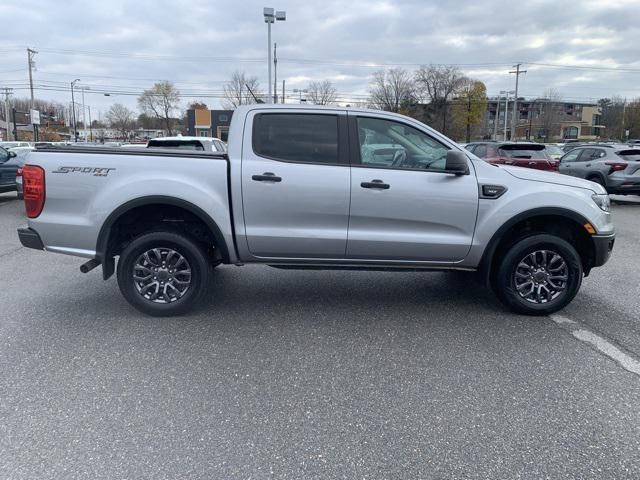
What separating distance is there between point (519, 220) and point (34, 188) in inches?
176

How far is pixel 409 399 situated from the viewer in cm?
334

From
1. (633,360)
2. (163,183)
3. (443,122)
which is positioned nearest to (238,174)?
(163,183)

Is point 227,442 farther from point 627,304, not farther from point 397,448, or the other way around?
point 627,304

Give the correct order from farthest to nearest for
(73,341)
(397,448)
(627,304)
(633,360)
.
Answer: (627,304)
(73,341)
(633,360)
(397,448)

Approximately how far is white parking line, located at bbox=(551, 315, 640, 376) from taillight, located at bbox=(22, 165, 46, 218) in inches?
195

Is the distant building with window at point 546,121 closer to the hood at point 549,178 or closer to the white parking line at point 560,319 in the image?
the hood at point 549,178

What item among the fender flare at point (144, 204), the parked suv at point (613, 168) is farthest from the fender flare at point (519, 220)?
the parked suv at point (613, 168)

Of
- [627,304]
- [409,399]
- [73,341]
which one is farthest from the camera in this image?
[627,304]

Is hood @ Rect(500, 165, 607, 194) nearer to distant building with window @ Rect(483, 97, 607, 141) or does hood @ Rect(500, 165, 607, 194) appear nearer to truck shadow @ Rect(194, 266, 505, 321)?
truck shadow @ Rect(194, 266, 505, 321)

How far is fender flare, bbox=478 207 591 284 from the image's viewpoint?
466 centimetres

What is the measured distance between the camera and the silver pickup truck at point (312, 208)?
454cm

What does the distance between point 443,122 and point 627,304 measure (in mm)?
71402

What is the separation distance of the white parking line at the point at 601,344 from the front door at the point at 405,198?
1.18 m

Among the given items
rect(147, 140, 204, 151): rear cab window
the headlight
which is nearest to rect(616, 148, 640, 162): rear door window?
the headlight
